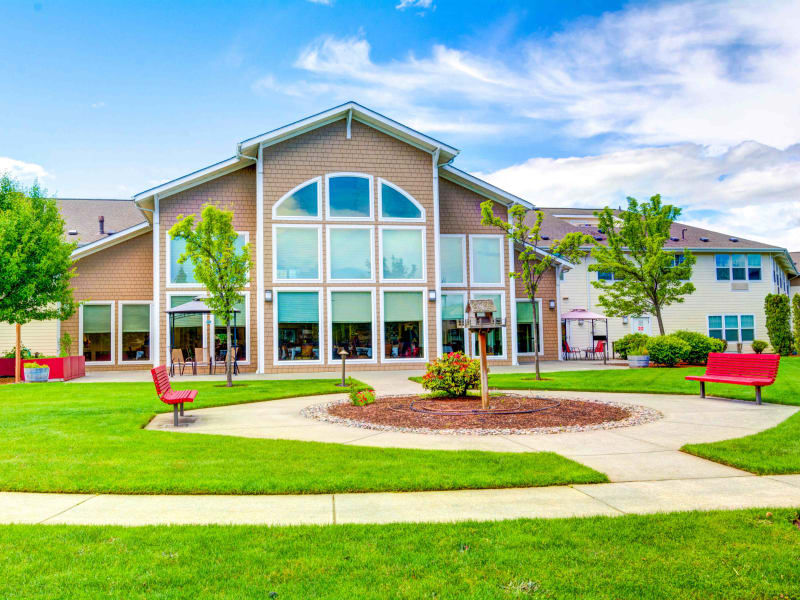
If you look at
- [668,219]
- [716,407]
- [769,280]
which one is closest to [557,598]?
[716,407]

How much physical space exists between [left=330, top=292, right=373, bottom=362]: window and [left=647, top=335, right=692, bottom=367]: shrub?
10.2 meters

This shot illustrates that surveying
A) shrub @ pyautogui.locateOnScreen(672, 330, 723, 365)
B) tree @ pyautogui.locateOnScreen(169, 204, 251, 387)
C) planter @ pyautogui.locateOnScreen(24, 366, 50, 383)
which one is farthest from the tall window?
planter @ pyautogui.locateOnScreen(24, 366, 50, 383)

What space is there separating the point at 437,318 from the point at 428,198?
4434 mm

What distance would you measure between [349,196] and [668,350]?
12.7 m

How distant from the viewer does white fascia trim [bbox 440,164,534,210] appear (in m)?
22.2

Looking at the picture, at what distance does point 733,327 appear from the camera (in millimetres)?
31281

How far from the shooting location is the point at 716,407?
1054cm

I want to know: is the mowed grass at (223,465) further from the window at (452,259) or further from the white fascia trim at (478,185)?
the white fascia trim at (478,185)

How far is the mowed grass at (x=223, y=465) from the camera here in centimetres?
535

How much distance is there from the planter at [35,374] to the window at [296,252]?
7.57 metres

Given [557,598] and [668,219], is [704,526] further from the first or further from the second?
[668,219]

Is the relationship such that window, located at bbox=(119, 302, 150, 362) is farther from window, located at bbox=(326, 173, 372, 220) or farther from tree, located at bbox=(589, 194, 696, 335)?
tree, located at bbox=(589, 194, 696, 335)

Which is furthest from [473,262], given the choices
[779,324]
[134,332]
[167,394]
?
[779,324]

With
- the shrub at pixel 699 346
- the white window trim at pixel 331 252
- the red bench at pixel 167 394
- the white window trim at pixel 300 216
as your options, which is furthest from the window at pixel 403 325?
the red bench at pixel 167 394
